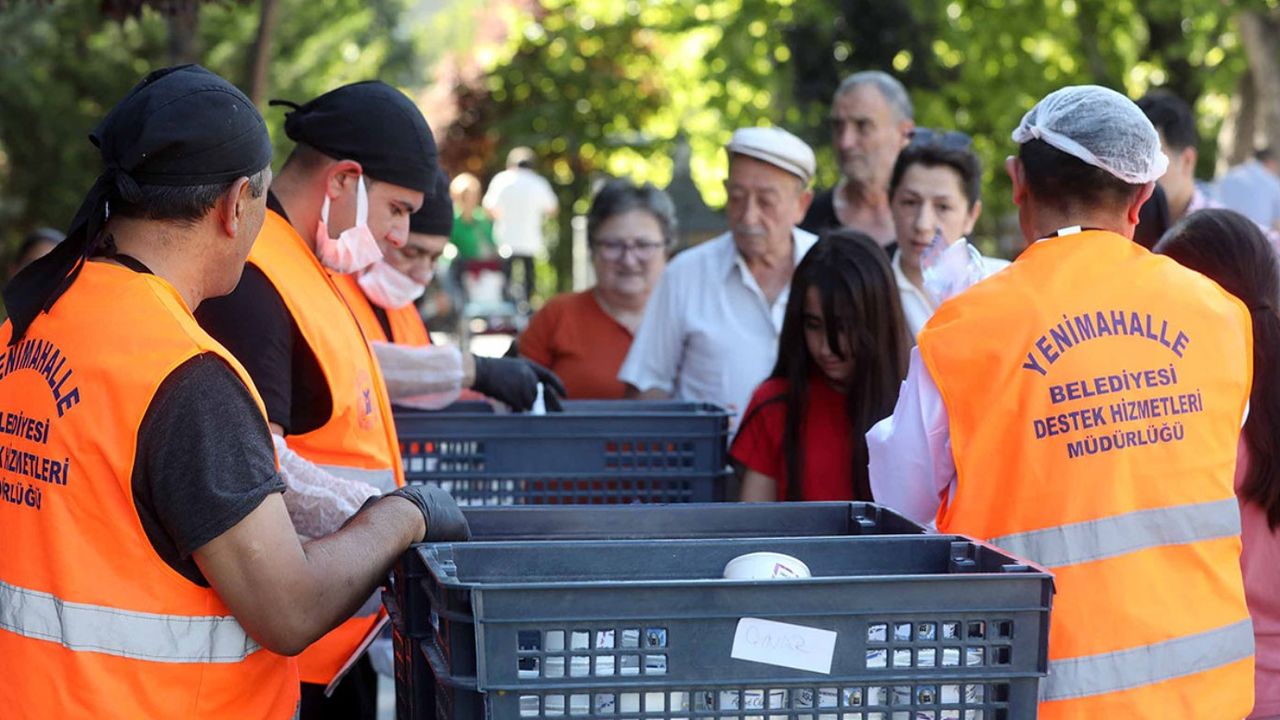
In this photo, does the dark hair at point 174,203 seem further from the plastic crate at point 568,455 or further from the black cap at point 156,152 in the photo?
the plastic crate at point 568,455

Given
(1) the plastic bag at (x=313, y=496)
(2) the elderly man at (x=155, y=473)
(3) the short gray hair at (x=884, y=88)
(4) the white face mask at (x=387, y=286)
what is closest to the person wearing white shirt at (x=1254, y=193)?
(3) the short gray hair at (x=884, y=88)

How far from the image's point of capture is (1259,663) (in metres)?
3.29

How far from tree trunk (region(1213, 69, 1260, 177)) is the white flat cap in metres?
12.2

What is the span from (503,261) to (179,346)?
13658mm

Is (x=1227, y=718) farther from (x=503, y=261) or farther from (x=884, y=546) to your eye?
(x=503, y=261)

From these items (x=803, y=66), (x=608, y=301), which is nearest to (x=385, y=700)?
(x=608, y=301)

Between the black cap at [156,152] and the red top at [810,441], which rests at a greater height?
the black cap at [156,152]

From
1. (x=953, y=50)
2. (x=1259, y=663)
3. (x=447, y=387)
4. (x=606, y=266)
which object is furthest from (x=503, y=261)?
(x=1259, y=663)

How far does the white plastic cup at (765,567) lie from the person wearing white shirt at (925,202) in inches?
109

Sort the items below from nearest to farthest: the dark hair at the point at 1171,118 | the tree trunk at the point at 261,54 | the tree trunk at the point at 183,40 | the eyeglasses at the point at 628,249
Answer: the eyeglasses at the point at 628,249, the dark hair at the point at 1171,118, the tree trunk at the point at 183,40, the tree trunk at the point at 261,54

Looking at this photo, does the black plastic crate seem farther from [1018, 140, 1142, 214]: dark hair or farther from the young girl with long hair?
the young girl with long hair

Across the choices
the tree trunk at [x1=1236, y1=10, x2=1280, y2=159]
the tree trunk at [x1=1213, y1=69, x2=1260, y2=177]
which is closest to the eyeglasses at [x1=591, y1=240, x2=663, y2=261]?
the tree trunk at [x1=1236, y1=10, x2=1280, y2=159]

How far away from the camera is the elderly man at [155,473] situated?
2291 mm

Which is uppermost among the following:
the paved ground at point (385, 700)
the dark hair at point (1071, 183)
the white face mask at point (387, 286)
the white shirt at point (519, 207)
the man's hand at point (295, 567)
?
the white shirt at point (519, 207)
